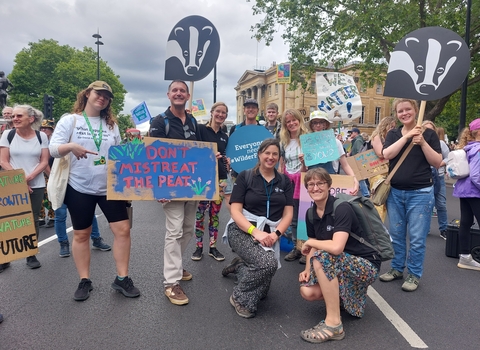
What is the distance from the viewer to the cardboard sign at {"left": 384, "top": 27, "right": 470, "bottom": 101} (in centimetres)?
359

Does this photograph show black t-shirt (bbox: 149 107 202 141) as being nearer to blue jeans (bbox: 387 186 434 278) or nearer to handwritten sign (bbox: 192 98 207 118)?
blue jeans (bbox: 387 186 434 278)

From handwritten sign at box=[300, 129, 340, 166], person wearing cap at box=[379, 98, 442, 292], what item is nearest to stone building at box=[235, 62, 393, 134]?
handwritten sign at box=[300, 129, 340, 166]

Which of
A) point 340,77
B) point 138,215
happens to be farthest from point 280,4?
point 138,215

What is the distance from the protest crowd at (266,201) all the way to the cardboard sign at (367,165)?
207 mm

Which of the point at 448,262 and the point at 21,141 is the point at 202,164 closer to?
the point at 21,141

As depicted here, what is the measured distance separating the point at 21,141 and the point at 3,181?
1456 millimetres

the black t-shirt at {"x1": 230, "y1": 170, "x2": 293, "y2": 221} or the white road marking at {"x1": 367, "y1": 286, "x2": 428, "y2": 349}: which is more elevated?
the black t-shirt at {"x1": 230, "y1": 170, "x2": 293, "y2": 221}

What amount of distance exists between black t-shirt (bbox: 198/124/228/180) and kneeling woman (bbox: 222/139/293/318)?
2.41 ft

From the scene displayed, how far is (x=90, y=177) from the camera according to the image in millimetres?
3215

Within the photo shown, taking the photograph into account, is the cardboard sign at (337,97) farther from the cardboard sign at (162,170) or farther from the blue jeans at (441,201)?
the cardboard sign at (162,170)

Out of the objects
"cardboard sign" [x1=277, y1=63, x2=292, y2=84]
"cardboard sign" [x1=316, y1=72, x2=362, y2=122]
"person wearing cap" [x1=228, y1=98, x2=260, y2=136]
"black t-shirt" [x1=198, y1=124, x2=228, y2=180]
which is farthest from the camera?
"cardboard sign" [x1=277, y1=63, x2=292, y2=84]

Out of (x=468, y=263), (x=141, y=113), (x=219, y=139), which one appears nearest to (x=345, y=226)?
(x=219, y=139)

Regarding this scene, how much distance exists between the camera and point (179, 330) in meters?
2.78

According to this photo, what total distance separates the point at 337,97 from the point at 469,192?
354 centimetres
